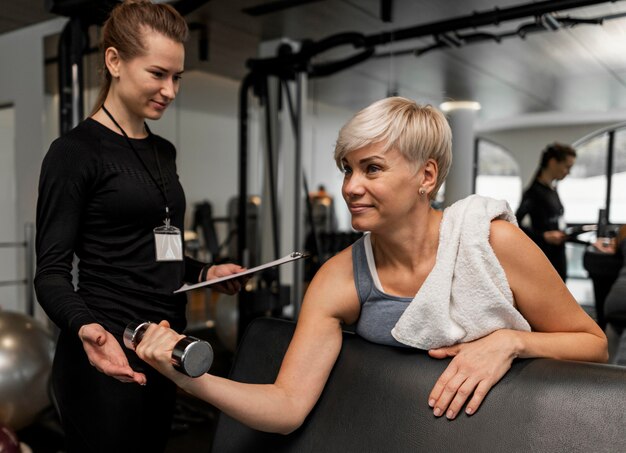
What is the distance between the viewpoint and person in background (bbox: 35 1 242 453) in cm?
111

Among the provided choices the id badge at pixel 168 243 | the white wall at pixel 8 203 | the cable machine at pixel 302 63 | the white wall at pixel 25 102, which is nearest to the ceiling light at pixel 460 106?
the cable machine at pixel 302 63

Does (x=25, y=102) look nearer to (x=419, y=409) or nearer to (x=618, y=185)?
(x=618, y=185)

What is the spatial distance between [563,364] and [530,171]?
113 centimetres

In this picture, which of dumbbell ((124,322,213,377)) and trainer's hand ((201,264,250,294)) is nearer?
dumbbell ((124,322,213,377))

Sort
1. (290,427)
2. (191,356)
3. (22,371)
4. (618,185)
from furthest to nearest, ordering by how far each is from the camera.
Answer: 1. (22,371)
2. (618,185)
3. (290,427)
4. (191,356)

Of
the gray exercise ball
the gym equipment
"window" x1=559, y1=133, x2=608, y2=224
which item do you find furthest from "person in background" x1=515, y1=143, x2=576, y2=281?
the gray exercise ball

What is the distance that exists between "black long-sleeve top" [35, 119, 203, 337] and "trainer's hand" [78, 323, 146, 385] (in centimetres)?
10

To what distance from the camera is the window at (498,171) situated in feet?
6.22

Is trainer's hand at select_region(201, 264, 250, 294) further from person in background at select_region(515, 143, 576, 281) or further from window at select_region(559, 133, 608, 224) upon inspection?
window at select_region(559, 133, 608, 224)

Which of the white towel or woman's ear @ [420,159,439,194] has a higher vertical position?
woman's ear @ [420,159,439,194]

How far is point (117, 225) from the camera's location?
46.6 inches

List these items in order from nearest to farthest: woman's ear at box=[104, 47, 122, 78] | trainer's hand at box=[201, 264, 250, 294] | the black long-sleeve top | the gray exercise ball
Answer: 1. the black long-sleeve top
2. woman's ear at box=[104, 47, 122, 78]
3. trainer's hand at box=[201, 264, 250, 294]
4. the gray exercise ball

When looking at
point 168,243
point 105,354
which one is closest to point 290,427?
point 105,354

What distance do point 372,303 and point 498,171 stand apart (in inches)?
41.1
